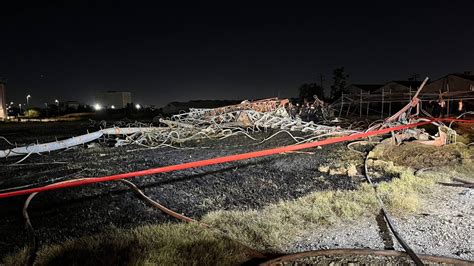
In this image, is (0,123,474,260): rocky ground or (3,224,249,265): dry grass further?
(0,123,474,260): rocky ground

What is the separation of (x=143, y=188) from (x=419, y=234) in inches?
167

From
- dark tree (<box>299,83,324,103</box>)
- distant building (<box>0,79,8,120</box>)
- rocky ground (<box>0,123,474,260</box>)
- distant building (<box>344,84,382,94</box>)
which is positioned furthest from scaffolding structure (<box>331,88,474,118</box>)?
distant building (<box>0,79,8,120</box>)

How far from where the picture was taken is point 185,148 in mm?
11023

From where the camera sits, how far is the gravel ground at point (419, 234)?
3.56m

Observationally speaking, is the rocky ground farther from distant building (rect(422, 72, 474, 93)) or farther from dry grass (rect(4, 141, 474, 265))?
distant building (rect(422, 72, 474, 93))

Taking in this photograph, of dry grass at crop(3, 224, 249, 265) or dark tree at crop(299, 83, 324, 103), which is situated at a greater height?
dark tree at crop(299, 83, 324, 103)

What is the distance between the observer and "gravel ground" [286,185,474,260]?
11.7ft

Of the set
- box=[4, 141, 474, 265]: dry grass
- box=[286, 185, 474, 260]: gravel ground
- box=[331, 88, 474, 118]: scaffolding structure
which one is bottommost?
box=[286, 185, 474, 260]: gravel ground

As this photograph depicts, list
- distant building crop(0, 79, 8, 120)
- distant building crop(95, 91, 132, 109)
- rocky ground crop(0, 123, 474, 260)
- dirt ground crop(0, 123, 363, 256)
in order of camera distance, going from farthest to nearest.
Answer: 1. distant building crop(95, 91, 132, 109)
2. distant building crop(0, 79, 8, 120)
3. dirt ground crop(0, 123, 363, 256)
4. rocky ground crop(0, 123, 474, 260)

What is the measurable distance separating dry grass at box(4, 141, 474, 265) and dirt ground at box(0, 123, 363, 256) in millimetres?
376

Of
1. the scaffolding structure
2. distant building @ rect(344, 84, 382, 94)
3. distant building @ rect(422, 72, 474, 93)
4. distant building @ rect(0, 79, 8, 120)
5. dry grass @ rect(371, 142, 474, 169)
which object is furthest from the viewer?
distant building @ rect(0, 79, 8, 120)

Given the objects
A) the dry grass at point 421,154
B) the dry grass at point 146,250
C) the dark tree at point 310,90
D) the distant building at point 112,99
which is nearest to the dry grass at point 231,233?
the dry grass at point 146,250

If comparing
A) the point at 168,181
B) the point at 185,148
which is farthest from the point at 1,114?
the point at 168,181

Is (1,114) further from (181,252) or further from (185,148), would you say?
(181,252)
